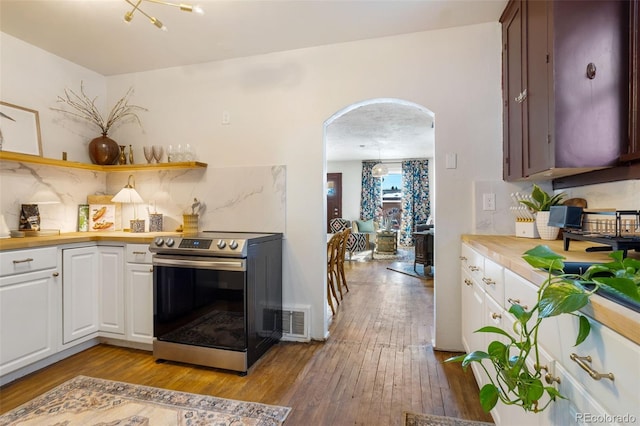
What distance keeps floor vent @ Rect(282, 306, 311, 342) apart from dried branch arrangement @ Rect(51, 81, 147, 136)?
7.98 feet

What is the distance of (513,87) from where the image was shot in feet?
6.97

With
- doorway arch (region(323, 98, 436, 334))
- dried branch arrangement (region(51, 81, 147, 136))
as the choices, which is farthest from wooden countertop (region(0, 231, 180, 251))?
doorway arch (region(323, 98, 436, 334))

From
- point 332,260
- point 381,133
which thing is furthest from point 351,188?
→ point 332,260

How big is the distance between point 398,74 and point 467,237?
1.40m

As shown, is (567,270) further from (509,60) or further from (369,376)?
(509,60)

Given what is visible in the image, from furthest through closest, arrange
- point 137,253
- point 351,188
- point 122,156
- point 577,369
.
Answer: point 351,188
point 122,156
point 137,253
point 577,369

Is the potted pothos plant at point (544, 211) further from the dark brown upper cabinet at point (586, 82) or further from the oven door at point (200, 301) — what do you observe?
the oven door at point (200, 301)

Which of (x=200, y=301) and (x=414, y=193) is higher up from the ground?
(x=414, y=193)

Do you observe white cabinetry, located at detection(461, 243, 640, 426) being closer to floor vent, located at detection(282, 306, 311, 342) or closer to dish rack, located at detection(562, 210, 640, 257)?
dish rack, located at detection(562, 210, 640, 257)

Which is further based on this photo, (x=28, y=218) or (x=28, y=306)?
(x=28, y=218)

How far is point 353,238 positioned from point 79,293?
602 cm

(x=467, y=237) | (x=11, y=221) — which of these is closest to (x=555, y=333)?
(x=467, y=237)

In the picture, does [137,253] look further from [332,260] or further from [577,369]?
[577,369]

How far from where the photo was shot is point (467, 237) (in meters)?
2.26
